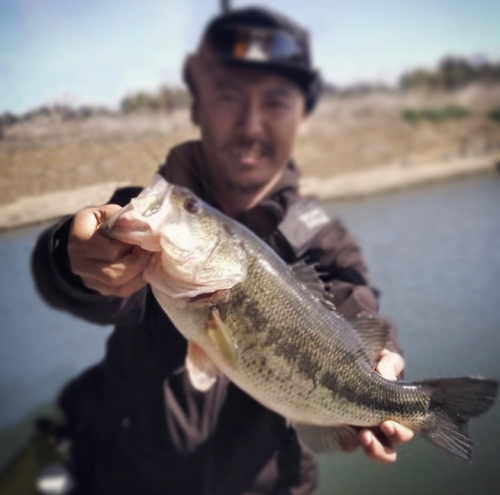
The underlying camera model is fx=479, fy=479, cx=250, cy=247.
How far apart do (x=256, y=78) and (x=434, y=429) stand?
1699mm

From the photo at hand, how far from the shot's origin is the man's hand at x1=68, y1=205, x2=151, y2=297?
4.16ft

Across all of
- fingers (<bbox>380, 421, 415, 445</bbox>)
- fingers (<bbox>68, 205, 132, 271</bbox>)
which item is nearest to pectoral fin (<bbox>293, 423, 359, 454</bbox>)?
fingers (<bbox>380, 421, 415, 445</bbox>)

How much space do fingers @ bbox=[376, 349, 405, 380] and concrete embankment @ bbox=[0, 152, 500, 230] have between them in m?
1.08

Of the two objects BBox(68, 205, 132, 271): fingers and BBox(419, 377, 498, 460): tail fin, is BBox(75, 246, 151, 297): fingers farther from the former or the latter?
BBox(419, 377, 498, 460): tail fin

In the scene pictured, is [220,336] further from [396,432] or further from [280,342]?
[396,432]

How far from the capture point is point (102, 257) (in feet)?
4.25

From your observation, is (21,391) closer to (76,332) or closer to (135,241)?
(76,332)

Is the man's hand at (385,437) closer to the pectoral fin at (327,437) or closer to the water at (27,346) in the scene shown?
the pectoral fin at (327,437)

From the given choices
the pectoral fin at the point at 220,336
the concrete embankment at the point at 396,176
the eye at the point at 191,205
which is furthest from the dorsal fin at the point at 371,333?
the concrete embankment at the point at 396,176

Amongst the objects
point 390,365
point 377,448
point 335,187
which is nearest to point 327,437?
point 377,448

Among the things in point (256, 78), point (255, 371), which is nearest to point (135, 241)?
point (255, 371)

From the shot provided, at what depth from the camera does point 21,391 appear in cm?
254

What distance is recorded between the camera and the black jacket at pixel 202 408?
75.1 inches

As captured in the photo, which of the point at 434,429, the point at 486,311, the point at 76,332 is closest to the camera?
the point at 434,429
